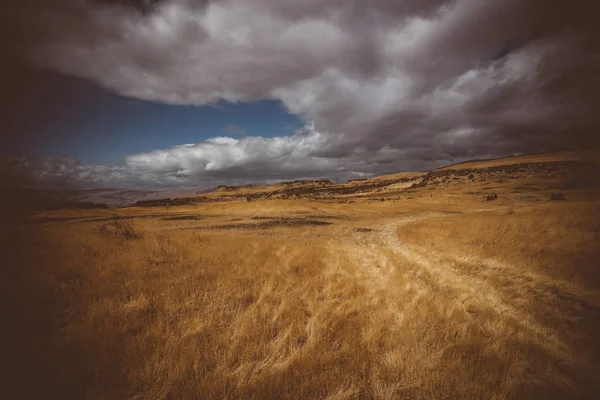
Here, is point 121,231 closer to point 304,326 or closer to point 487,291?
point 304,326

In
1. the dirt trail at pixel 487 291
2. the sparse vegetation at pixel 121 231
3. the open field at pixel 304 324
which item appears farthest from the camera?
the sparse vegetation at pixel 121 231

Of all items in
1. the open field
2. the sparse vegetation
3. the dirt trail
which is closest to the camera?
the open field

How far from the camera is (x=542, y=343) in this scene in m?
4.21

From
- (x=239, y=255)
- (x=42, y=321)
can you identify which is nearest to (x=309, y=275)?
(x=239, y=255)

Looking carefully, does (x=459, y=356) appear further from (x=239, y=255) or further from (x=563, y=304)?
(x=239, y=255)

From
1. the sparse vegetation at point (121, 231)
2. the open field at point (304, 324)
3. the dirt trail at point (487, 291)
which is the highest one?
the sparse vegetation at point (121, 231)

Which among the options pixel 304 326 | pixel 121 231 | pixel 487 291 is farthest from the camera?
pixel 121 231

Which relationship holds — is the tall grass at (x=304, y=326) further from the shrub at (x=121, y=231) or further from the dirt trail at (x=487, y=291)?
the shrub at (x=121, y=231)

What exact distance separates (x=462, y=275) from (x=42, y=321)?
10218 millimetres

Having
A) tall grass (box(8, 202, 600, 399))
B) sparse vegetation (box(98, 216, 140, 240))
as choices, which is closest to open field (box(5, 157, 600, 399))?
tall grass (box(8, 202, 600, 399))

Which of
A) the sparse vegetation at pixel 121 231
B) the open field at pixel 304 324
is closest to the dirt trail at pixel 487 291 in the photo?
the open field at pixel 304 324

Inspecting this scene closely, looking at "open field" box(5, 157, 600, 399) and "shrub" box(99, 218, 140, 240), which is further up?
"shrub" box(99, 218, 140, 240)

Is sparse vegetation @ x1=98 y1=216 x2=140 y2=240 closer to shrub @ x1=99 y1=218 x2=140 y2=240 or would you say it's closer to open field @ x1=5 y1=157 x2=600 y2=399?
shrub @ x1=99 y1=218 x2=140 y2=240

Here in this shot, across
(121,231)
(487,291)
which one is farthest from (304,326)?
(121,231)
